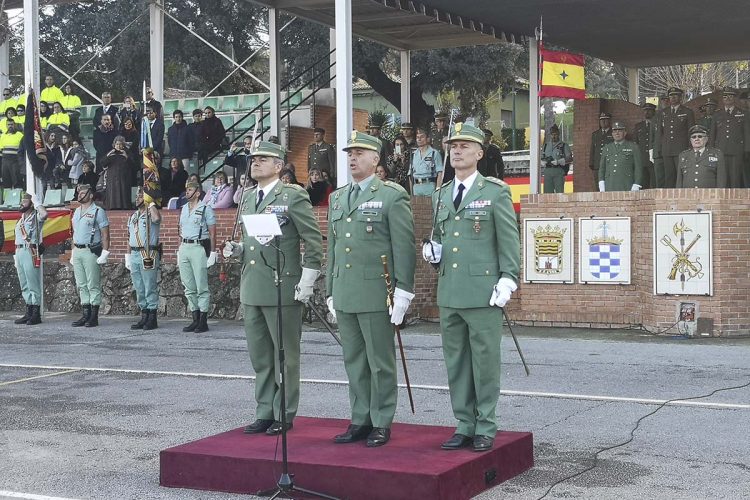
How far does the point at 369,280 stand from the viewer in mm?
7242

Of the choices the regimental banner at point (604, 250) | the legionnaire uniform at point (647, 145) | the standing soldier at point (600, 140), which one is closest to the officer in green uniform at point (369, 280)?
the regimental banner at point (604, 250)

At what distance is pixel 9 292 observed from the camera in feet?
63.9

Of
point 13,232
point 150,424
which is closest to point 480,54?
point 13,232

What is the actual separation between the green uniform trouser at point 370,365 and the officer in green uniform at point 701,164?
9354 mm

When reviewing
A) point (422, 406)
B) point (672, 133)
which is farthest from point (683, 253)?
point (422, 406)

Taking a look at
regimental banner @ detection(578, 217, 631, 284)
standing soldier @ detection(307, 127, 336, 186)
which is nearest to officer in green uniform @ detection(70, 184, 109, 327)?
standing soldier @ detection(307, 127, 336, 186)

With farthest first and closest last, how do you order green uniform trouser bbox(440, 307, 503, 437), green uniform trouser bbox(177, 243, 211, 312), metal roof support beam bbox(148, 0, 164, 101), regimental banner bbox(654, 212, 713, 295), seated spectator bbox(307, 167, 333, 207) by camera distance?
1. metal roof support beam bbox(148, 0, 164, 101)
2. seated spectator bbox(307, 167, 333, 207)
3. green uniform trouser bbox(177, 243, 211, 312)
4. regimental banner bbox(654, 212, 713, 295)
5. green uniform trouser bbox(440, 307, 503, 437)

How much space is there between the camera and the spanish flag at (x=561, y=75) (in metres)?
17.8

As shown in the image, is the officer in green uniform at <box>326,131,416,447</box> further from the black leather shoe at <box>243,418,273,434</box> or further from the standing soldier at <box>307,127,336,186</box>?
the standing soldier at <box>307,127,336,186</box>

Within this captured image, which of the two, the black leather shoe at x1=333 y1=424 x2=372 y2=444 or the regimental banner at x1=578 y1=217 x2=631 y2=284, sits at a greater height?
the regimental banner at x1=578 y1=217 x2=631 y2=284

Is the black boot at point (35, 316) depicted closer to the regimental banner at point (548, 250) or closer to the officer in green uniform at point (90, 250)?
the officer in green uniform at point (90, 250)

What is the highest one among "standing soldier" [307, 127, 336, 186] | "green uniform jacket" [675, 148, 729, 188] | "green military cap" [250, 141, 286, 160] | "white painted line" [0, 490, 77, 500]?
"standing soldier" [307, 127, 336, 186]

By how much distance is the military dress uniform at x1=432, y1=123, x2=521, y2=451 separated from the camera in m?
6.92

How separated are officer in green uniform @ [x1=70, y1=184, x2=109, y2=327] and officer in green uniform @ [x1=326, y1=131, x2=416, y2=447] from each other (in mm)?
9974
